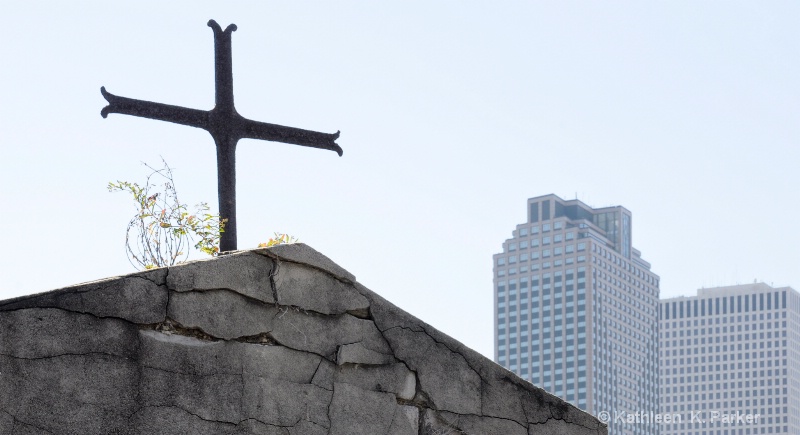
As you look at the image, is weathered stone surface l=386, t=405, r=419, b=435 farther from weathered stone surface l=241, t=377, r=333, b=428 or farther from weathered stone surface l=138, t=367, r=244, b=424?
weathered stone surface l=138, t=367, r=244, b=424

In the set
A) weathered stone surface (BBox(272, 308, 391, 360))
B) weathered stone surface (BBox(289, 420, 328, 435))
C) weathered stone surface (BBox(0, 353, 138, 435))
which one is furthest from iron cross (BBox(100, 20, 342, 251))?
weathered stone surface (BBox(0, 353, 138, 435))

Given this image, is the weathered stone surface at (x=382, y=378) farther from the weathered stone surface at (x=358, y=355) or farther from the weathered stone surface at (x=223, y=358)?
the weathered stone surface at (x=223, y=358)

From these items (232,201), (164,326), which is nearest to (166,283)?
(164,326)

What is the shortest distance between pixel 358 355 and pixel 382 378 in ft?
0.61

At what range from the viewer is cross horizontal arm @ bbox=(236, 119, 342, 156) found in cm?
695

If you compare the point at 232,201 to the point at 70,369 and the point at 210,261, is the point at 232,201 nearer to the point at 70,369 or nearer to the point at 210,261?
the point at 210,261

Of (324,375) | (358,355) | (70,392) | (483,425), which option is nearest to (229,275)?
(324,375)

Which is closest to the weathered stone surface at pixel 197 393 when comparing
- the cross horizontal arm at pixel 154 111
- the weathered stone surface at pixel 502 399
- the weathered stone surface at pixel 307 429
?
the weathered stone surface at pixel 307 429

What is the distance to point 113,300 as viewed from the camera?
5.14 meters

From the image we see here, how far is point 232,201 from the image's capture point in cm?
670

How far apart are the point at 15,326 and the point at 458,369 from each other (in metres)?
2.33

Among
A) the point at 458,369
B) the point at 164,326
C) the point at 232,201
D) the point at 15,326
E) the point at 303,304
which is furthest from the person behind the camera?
the point at 232,201

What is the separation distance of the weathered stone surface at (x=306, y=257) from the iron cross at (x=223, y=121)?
90 cm

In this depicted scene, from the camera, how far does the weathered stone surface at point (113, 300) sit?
16.3 ft
